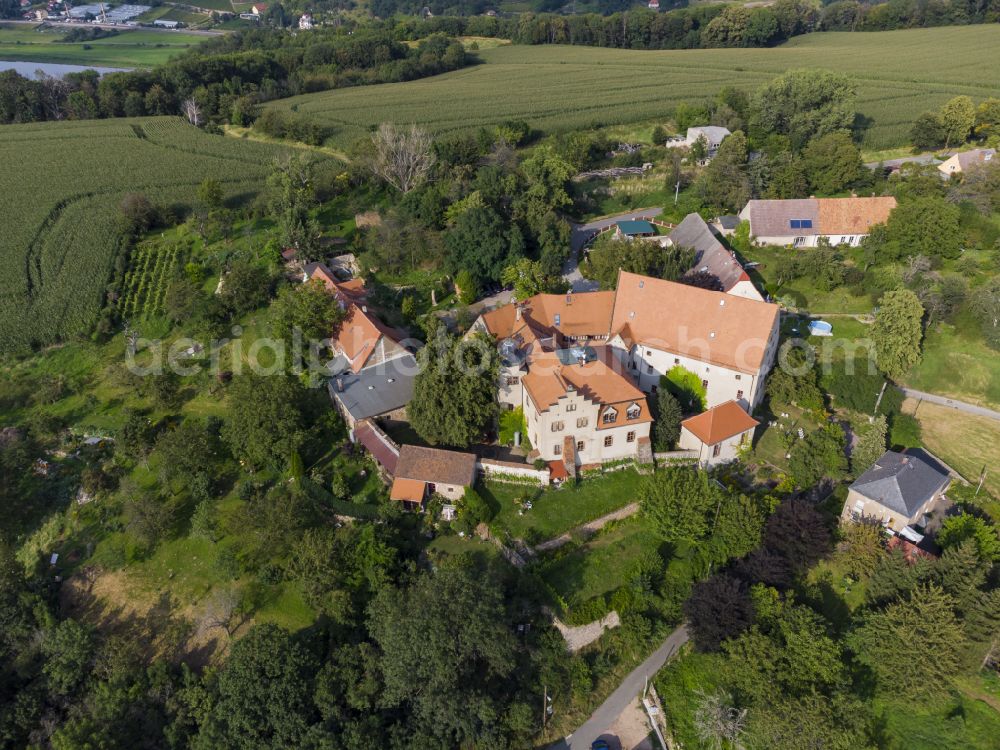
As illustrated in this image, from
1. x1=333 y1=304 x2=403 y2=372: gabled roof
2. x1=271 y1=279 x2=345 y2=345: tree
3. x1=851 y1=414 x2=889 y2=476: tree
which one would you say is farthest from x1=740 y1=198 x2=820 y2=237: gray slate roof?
x1=271 y1=279 x2=345 y2=345: tree

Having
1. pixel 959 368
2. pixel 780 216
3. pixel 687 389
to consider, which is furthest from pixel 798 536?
pixel 780 216

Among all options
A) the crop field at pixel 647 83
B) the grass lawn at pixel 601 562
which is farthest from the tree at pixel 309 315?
the crop field at pixel 647 83

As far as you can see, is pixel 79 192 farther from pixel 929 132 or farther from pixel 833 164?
pixel 929 132

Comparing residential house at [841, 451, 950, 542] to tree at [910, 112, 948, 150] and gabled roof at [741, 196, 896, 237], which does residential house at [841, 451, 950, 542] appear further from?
tree at [910, 112, 948, 150]

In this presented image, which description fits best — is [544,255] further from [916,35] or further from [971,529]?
[916,35]

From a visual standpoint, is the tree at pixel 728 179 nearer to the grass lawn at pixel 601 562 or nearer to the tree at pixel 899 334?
the tree at pixel 899 334

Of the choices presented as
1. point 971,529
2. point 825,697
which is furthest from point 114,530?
point 971,529

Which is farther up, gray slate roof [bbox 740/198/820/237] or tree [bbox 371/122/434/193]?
tree [bbox 371/122/434/193]
